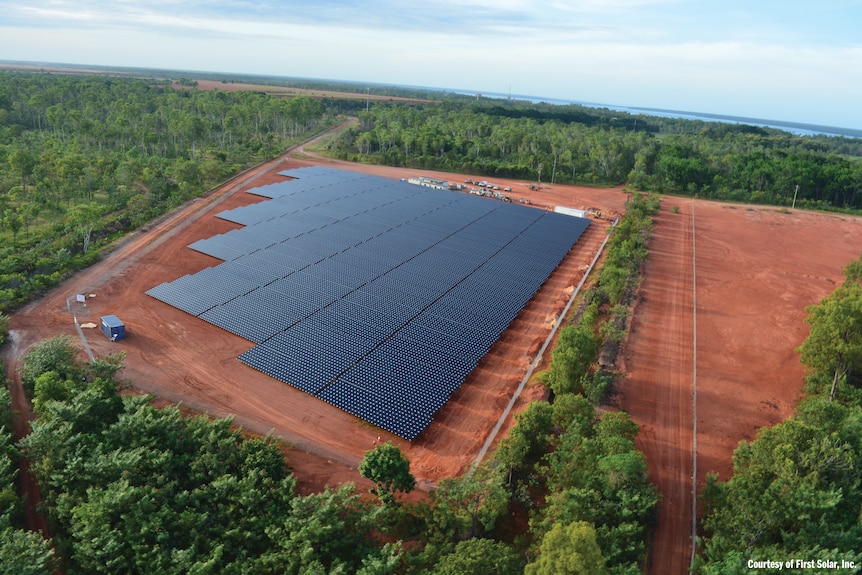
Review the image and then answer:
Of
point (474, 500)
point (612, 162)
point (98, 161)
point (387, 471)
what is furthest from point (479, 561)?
point (612, 162)

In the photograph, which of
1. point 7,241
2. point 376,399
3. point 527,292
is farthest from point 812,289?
point 7,241

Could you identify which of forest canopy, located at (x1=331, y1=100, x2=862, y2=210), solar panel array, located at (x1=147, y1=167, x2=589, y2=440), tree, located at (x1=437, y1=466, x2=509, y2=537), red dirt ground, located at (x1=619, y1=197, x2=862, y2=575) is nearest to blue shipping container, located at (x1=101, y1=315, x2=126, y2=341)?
solar panel array, located at (x1=147, y1=167, x2=589, y2=440)

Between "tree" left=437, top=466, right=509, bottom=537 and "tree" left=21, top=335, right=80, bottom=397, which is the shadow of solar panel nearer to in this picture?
"tree" left=21, top=335, right=80, bottom=397

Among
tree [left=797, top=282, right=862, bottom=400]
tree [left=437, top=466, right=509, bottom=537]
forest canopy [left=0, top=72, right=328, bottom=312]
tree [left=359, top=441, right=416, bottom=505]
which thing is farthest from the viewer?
forest canopy [left=0, top=72, right=328, bottom=312]

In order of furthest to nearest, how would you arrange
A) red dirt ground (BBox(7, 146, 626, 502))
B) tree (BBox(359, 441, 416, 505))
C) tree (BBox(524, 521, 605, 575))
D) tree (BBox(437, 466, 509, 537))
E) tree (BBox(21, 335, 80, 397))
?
1. tree (BBox(21, 335, 80, 397))
2. red dirt ground (BBox(7, 146, 626, 502))
3. tree (BBox(359, 441, 416, 505))
4. tree (BBox(437, 466, 509, 537))
5. tree (BBox(524, 521, 605, 575))

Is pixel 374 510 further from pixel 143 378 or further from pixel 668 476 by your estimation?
pixel 143 378

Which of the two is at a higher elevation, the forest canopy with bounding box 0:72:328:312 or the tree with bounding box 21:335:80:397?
the forest canopy with bounding box 0:72:328:312
